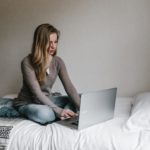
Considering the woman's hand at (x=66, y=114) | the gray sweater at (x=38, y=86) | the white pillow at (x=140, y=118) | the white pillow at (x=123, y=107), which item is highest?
the gray sweater at (x=38, y=86)

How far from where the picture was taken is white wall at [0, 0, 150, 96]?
2.30 meters

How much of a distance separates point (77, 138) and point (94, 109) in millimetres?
191

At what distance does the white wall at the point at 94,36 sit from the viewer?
230 cm

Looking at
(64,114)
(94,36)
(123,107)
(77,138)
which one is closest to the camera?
(77,138)

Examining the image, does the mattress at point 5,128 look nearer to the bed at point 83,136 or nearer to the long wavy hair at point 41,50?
the bed at point 83,136

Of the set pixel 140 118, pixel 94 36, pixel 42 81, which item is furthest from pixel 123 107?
pixel 94 36

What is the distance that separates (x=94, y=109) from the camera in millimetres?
1489

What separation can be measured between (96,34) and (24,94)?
0.89 m

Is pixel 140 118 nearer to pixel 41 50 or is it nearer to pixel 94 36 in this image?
pixel 41 50

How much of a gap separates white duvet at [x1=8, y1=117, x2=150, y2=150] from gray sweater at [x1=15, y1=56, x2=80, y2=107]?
262mm

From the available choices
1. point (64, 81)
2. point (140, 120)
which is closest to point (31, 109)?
point (64, 81)

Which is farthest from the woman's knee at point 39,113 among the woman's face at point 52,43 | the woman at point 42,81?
the woman's face at point 52,43

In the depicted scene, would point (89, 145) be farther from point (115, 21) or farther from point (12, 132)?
point (115, 21)

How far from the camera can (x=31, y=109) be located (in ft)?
5.32
